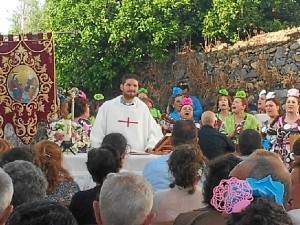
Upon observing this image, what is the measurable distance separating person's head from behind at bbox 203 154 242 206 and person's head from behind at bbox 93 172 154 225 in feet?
1.67

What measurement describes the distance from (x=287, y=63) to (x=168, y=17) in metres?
4.46

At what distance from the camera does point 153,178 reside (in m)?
5.27

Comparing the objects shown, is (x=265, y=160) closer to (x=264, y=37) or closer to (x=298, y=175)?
(x=298, y=175)

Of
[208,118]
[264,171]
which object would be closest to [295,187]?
[264,171]

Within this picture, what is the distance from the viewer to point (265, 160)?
10.2ft

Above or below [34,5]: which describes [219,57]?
below

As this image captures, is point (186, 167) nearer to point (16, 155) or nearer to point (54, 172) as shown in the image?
point (54, 172)

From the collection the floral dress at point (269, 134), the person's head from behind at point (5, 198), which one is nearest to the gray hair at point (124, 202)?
the person's head from behind at point (5, 198)

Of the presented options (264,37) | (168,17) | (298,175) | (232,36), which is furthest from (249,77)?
(298,175)

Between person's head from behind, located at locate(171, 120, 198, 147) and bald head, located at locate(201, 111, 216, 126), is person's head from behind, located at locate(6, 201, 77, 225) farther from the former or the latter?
bald head, located at locate(201, 111, 216, 126)

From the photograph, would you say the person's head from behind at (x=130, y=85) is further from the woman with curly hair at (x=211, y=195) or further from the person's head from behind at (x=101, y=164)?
the woman with curly hair at (x=211, y=195)

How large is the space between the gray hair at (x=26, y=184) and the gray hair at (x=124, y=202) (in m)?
0.79

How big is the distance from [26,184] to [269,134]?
4.65 metres

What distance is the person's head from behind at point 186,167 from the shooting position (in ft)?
13.8
